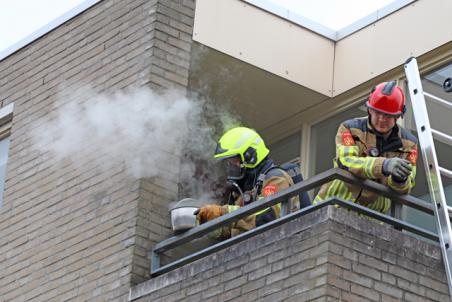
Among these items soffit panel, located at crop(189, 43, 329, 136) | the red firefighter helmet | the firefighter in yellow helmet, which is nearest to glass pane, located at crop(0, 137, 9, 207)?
soffit panel, located at crop(189, 43, 329, 136)

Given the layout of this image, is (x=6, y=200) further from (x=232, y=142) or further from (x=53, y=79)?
(x=232, y=142)

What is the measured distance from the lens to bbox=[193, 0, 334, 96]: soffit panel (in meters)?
12.5

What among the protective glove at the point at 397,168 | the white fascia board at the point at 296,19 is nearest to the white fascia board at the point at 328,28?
the white fascia board at the point at 296,19

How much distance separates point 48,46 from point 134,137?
206cm

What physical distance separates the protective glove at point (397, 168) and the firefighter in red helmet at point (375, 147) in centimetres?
9

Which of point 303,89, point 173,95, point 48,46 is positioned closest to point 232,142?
point 173,95

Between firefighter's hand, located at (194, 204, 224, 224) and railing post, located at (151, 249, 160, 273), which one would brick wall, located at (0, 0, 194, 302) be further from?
firefighter's hand, located at (194, 204, 224, 224)

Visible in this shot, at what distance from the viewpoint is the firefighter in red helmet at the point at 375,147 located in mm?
10000

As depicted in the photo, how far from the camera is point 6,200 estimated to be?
1305 cm

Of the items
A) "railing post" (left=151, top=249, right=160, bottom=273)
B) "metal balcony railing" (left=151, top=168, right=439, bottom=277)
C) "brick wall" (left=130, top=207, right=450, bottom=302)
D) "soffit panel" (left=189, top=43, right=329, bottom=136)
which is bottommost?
"brick wall" (left=130, top=207, right=450, bottom=302)

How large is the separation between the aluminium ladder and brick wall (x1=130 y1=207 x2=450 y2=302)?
0.22m

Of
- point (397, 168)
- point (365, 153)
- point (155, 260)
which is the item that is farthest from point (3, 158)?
point (397, 168)

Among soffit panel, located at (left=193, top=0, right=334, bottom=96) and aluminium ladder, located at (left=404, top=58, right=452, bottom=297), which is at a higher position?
soffit panel, located at (left=193, top=0, right=334, bottom=96)

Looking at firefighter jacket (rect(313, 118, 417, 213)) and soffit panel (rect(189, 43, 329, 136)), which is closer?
firefighter jacket (rect(313, 118, 417, 213))
